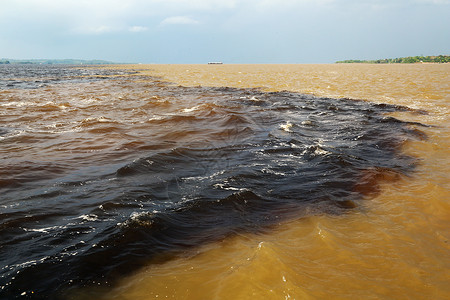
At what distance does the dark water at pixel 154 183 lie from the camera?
357cm

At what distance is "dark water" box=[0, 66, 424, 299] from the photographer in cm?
357

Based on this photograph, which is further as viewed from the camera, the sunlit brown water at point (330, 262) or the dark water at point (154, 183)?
the dark water at point (154, 183)

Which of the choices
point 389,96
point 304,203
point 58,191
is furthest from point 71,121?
point 389,96

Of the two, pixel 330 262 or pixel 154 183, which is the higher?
pixel 154 183

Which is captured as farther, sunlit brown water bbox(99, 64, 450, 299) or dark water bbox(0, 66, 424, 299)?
dark water bbox(0, 66, 424, 299)

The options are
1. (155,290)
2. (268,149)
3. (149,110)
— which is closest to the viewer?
(155,290)

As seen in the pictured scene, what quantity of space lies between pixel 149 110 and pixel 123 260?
12.3 m

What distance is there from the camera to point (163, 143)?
869 centimetres

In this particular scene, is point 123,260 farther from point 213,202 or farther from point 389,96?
point 389,96

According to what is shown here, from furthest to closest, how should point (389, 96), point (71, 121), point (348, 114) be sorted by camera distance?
point (389, 96) → point (348, 114) → point (71, 121)

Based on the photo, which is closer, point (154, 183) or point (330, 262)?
point (330, 262)

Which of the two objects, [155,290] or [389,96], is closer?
[155,290]

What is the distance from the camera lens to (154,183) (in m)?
5.84

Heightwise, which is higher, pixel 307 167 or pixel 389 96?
pixel 389 96
